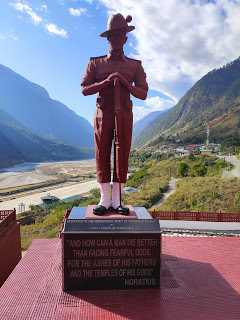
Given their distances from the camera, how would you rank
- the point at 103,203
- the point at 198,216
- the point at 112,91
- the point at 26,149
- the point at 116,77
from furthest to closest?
1. the point at 26,149
2. the point at 198,216
3. the point at 103,203
4. the point at 112,91
5. the point at 116,77

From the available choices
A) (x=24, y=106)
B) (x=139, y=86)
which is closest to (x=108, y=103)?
(x=139, y=86)

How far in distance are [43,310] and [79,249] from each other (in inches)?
36.9

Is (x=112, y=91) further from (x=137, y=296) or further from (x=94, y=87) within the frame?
(x=137, y=296)

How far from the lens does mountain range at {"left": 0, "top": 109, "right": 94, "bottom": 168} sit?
9175cm

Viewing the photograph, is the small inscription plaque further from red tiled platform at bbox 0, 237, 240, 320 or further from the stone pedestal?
red tiled platform at bbox 0, 237, 240, 320

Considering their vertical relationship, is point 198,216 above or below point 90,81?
below

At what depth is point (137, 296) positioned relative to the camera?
3.72 metres

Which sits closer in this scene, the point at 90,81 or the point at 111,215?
the point at 111,215

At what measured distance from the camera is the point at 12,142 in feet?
328

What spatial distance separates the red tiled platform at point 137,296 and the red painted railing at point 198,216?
353cm

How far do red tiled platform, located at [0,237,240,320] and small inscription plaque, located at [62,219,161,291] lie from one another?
0.16 metres

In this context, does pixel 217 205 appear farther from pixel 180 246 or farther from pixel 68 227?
pixel 68 227

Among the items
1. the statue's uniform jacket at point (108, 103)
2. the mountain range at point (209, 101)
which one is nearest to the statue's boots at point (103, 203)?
the statue's uniform jacket at point (108, 103)

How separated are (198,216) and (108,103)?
5.88 m
